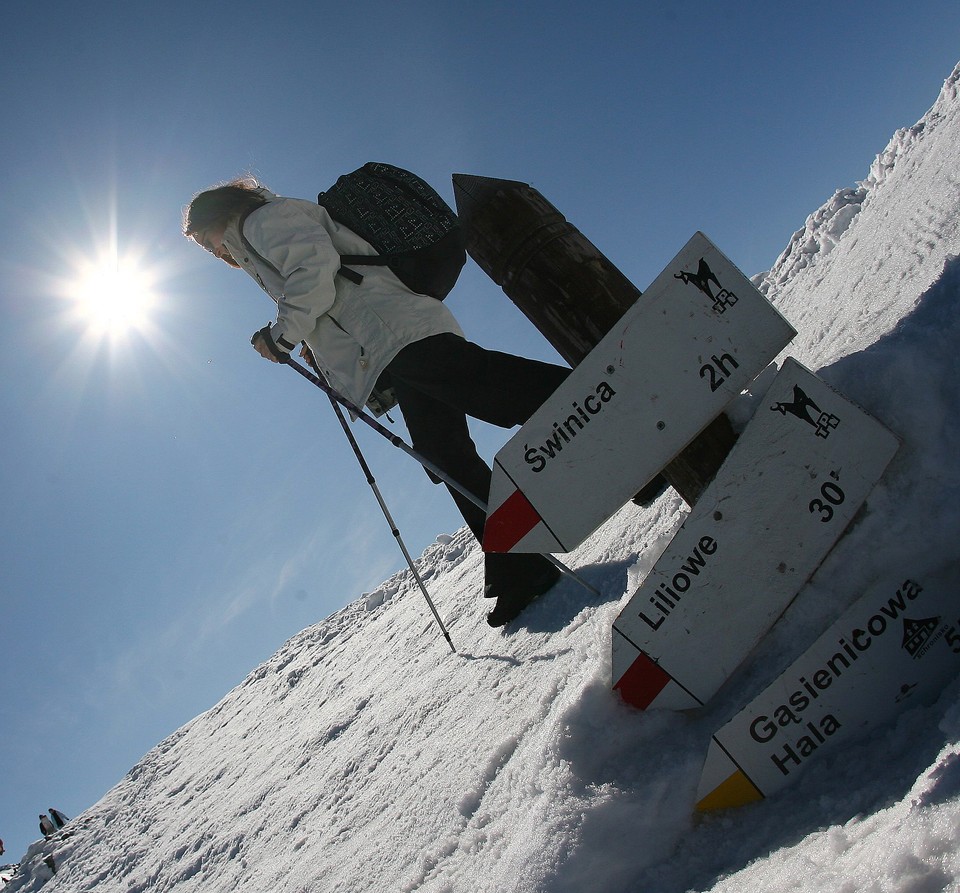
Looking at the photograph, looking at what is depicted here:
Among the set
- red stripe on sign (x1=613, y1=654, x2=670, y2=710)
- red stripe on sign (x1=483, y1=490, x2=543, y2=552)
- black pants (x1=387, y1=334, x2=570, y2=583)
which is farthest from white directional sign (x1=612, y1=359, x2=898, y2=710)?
black pants (x1=387, y1=334, x2=570, y2=583)

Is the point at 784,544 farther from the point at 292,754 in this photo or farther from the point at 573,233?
the point at 292,754

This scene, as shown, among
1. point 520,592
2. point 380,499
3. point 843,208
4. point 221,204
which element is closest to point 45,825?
point 380,499

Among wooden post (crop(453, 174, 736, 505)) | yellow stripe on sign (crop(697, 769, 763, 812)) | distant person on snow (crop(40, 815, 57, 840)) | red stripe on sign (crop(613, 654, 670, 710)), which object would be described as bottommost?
yellow stripe on sign (crop(697, 769, 763, 812))

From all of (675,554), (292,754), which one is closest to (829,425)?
(675,554)

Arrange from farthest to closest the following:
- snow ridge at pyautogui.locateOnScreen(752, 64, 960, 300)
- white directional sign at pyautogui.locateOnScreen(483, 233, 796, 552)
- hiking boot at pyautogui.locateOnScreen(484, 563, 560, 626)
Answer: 1. snow ridge at pyautogui.locateOnScreen(752, 64, 960, 300)
2. hiking boot at pyautogui.locateOnScreen(484, 563, 560, 626)
3. white directional sign at pyautogui.locateOnScreen(483, 233, 796, 552)

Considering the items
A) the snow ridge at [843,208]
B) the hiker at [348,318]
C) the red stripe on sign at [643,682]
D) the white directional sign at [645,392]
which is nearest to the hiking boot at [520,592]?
the hiker at [348,318]

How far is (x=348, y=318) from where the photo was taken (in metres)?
3.08

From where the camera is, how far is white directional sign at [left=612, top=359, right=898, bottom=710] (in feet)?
6.05

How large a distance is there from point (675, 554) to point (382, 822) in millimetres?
1731

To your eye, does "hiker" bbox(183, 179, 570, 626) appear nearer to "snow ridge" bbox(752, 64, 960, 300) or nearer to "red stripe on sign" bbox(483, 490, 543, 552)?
"red stripe on sign" bbox(483, 490, 543, 552)

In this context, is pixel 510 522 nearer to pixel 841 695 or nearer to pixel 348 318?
pixel 841 695

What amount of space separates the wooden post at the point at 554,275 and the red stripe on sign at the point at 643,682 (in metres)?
0.67

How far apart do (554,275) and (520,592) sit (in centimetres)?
187

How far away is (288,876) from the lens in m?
2.97
